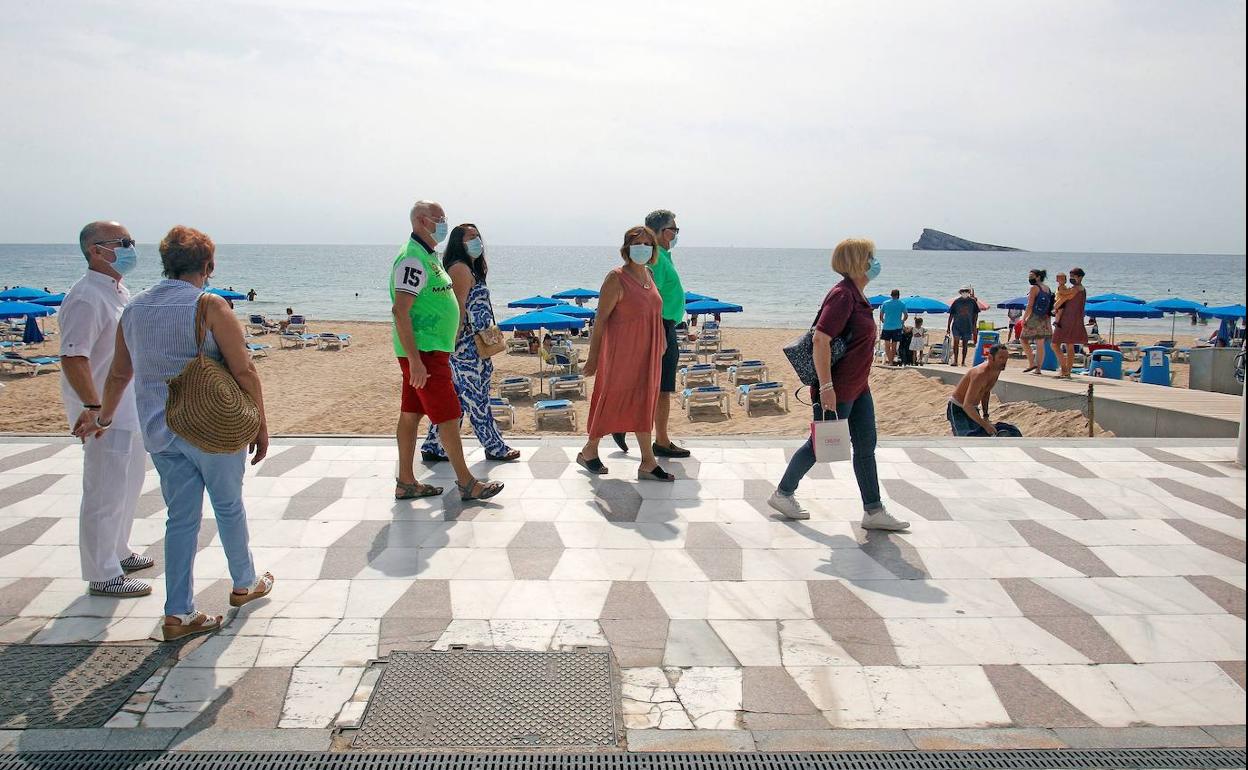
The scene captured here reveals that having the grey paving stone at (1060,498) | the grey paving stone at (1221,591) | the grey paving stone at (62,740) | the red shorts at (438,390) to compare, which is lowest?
the grey paving stone at (62,740)

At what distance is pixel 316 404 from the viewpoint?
14.0m

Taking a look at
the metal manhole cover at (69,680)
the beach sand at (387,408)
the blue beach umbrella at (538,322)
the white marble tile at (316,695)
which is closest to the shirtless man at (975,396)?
the beach sand at (387,408)

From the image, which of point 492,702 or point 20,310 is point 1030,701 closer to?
point 492,702

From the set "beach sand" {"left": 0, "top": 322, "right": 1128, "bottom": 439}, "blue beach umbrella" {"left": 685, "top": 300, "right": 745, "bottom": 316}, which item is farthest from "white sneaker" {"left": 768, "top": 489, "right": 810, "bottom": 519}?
"blue beach umbrella" {"left": 685, "top": 300, "right": 745, "bottom": 316}

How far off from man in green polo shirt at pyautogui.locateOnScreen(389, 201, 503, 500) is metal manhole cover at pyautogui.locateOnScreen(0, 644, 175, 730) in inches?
75.5

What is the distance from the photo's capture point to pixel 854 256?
434cm

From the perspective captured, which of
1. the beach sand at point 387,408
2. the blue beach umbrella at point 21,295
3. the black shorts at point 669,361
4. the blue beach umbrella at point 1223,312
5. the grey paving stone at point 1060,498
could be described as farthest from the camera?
the blue beach umbrella at point 21,295

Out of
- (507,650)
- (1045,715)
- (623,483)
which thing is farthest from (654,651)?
(623,483)

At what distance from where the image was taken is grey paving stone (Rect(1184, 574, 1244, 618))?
3595mm

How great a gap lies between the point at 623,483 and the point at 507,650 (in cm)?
232

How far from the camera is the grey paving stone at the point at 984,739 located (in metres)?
2.63

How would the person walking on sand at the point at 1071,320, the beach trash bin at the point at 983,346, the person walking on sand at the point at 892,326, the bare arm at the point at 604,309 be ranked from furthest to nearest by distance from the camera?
the person walking on sand at the point at 892,326
the beach trash bin at the point at 983,346
the person walking on sand at the point at 1071,320
the bare arm at the point at 604,309

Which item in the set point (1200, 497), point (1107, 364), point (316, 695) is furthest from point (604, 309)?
point (1107, 364)

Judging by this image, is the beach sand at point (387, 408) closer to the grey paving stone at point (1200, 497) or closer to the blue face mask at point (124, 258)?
the grey paving stone at point (1200, 497)
